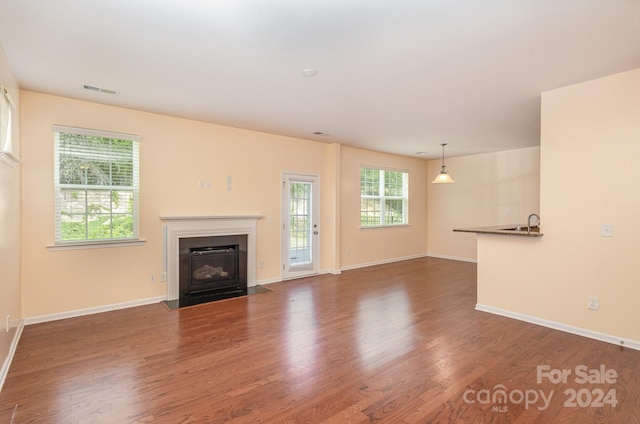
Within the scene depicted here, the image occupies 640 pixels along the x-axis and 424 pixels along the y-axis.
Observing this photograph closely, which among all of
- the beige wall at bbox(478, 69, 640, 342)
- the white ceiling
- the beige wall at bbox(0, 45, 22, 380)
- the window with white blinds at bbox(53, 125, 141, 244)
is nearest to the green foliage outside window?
the window with white blinds at bbox(53, 125, 141, 244)

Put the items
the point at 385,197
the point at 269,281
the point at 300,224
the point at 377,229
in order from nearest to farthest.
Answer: the point at 269,281 < the point at 300,224 < the point at 377,229 < the point at 385,197

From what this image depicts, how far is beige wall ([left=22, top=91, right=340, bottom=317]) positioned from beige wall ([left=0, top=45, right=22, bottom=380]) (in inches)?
9.9

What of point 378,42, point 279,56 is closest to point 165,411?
point 279,56

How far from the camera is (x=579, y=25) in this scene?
2260 mm

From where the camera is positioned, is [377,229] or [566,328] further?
[377,229]

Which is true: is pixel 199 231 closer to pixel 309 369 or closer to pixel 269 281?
pixel 269 281

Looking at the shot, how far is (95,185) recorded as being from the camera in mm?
4016

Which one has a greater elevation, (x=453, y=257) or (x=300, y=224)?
(x=300, y=224)

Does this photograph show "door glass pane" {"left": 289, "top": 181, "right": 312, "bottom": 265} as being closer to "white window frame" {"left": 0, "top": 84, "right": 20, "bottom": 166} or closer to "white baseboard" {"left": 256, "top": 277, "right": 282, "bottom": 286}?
"white baseboard" {"left": 256, "top": 277, "right": 282, "bottom": 286}

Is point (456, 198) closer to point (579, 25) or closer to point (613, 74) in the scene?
point (613, 74)

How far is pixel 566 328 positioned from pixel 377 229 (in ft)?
14.0

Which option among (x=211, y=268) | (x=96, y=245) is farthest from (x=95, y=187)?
(x=211, y=268)

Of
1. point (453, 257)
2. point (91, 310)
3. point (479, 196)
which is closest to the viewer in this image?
point (91, 310)

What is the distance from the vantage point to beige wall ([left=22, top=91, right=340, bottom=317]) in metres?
3.65
